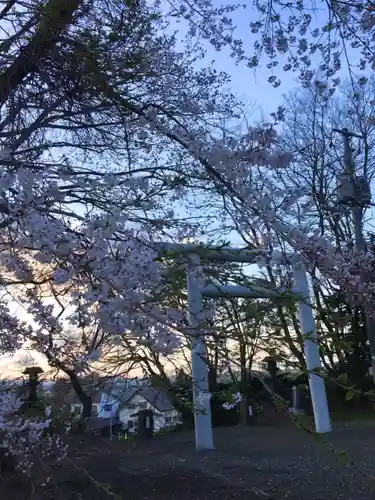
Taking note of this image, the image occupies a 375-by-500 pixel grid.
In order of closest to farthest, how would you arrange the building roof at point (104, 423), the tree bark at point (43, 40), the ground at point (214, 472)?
the tree bark at point (43, 40) < the ground at point (214, 472) < the building roof at point (104, 423)

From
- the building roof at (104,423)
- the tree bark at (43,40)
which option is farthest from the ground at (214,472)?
the tree bark at (43,40)

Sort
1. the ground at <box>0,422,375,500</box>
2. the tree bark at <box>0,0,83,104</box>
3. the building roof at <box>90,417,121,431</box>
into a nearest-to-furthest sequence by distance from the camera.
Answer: the tree bark at <box>0,0,83,104</box> → the ground at <box>0,422,375,500</box> → the building roof at <box>90,417,121,431</box>

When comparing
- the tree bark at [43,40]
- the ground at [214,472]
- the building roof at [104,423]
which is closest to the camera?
the tree bark at [43,40]

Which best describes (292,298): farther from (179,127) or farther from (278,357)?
(179,127)

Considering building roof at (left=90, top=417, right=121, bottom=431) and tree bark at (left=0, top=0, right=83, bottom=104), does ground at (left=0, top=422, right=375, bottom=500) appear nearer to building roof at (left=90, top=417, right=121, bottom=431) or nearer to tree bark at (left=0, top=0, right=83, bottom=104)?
building roof at (left=90, top=417, right=121, bottom=431)

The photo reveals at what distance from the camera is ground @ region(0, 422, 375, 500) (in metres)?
3.44

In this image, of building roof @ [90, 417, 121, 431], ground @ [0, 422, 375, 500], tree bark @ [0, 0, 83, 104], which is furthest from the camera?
building roof @ [90, 417, 121, 431]

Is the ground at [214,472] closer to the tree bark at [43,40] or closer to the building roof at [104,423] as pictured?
the building roof at [104,423]

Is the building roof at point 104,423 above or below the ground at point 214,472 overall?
above

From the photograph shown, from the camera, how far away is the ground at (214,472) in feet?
11.3

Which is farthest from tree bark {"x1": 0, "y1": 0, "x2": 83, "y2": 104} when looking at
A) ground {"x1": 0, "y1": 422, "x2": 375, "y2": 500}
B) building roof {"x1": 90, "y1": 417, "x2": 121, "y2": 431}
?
building roof {"x1": 90, "y1": 417, "x2": 121, "y2": 431}

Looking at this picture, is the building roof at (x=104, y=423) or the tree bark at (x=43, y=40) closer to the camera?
the tree bark at (x=43, y=40)

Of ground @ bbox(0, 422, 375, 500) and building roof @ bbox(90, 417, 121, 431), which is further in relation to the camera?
building roof @ bbox(90, 417, 121, 431)

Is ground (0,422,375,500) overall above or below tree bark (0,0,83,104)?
below
